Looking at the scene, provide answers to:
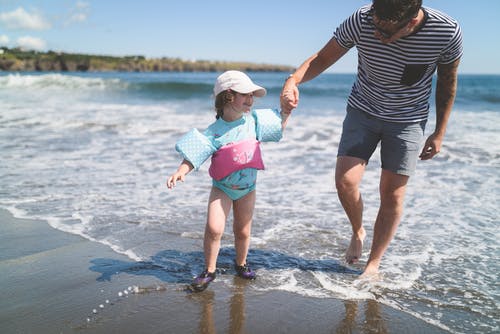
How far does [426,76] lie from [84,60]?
90.6m

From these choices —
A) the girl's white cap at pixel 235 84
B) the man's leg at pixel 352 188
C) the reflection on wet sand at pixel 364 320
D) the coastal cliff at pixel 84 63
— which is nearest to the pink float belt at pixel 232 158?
the girl's white cap at pixel 235 84

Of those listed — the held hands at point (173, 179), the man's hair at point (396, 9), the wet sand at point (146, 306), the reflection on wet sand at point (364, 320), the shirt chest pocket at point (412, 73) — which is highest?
the man's hair at point (396, 9)

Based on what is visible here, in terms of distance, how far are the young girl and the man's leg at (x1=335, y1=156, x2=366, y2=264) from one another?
1.82 feet

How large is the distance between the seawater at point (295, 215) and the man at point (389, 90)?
46cm

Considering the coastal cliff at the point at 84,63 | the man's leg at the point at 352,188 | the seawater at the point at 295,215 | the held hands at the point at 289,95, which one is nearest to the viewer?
the held hands at the point at 289,95

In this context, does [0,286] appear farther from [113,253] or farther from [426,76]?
[426,76]

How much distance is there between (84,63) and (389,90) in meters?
89.8

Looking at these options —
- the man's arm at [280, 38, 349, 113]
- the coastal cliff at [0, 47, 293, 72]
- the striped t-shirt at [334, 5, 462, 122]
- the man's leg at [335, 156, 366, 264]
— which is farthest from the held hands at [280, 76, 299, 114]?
the coastal cliff at [0, 47, 293, 72]

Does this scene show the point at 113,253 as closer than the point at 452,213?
Yes

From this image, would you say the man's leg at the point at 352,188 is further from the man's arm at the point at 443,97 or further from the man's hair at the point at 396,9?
the man's hair at the point at 396,9

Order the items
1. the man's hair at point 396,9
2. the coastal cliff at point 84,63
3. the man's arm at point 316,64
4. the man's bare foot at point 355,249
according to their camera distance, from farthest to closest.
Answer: the coastal cliff at point 84,63
the man's bare foot at point 355,249
the man's arm at point 316,64
the man's hair at point 396,9

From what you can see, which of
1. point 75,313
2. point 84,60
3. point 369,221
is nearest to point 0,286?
point 75,313

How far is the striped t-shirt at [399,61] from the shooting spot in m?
2.82

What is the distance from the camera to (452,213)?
502 cm
